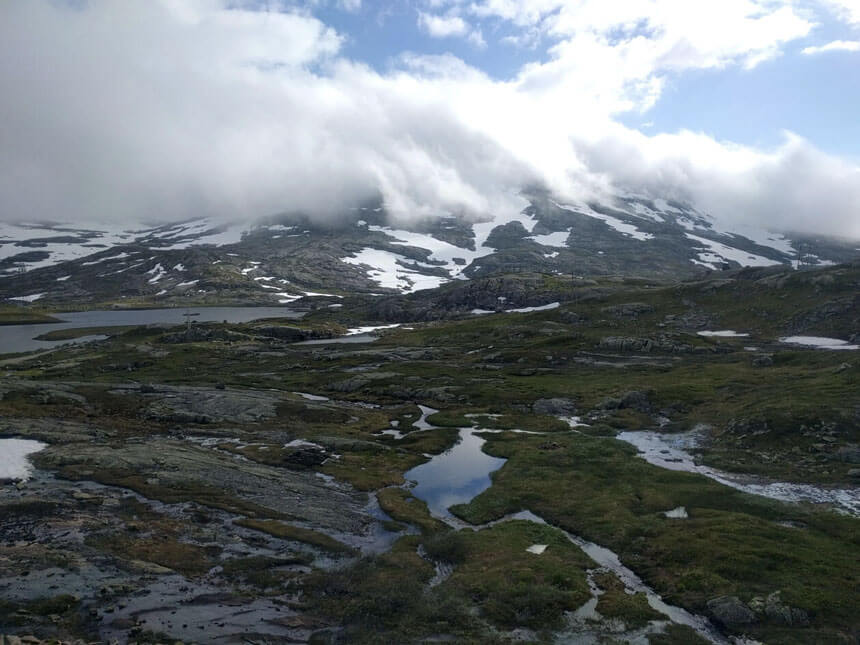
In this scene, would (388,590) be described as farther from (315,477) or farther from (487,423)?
(487,423)

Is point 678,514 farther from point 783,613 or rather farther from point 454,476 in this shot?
point 454,476

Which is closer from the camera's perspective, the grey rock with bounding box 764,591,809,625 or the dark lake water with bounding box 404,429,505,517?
the grey rock with bounding box 764,591,809,625

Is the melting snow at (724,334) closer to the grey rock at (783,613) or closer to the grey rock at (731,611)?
the grey rock at (783,613)

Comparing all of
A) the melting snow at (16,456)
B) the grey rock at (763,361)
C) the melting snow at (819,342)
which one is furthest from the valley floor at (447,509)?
the melting snow at (819,342)

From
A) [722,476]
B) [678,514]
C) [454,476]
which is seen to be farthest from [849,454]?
[454,476]

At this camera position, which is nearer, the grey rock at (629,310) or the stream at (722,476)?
the stream at (722,476)

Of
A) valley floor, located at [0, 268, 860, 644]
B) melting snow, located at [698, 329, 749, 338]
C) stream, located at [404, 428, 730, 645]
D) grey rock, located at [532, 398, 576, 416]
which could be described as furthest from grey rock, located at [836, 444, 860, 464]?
melting snow, located at [698, 329, 749, 338]

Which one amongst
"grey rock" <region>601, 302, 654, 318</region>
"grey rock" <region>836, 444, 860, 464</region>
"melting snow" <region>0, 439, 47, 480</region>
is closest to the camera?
"melting snow" <region>0, 439, 47, 480</region>

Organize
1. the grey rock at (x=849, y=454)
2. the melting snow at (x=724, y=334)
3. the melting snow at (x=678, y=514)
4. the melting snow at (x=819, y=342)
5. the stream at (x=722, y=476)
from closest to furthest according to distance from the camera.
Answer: the melting snow at (x=678, y=514) → the stream at (x=722, y=476) → the grey rock at (x=849, y=454) → the melting snow at (x=819, y=342) → the melting snow at (x=724, y=334)

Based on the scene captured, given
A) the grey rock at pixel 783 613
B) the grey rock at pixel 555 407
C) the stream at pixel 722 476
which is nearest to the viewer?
the grey rock at pixel 783 613

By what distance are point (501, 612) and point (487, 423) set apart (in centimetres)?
5256

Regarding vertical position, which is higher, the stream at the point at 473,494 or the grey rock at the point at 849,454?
the grey rock at the point at 849,454

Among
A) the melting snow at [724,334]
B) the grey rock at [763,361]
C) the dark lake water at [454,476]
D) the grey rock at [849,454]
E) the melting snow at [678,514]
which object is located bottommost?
the dark lake water at [454,476]

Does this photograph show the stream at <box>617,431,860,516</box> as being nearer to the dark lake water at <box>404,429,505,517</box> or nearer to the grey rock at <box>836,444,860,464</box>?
the grey rock at <box>836,444,860,464</box>
